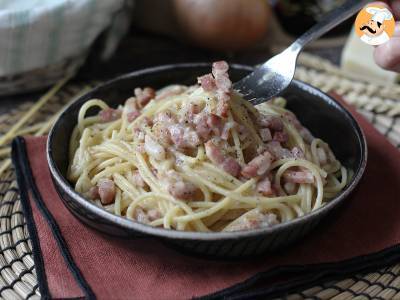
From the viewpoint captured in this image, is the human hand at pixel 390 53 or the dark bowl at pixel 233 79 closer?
the dark bowl at pixel 233 79

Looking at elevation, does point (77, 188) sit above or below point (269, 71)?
below

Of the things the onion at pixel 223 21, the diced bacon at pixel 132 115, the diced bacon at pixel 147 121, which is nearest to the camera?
the diced bacon at pixel 147 121

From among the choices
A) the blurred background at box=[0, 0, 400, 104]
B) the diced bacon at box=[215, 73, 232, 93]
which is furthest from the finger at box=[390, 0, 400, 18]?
the diced bacon at box=[215, 73, 232, 93]

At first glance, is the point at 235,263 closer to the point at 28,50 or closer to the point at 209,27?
the point at 28,50

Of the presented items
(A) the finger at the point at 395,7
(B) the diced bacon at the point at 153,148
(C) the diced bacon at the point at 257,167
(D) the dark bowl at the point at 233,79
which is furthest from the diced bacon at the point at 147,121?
(A) the finger at the point at 395,7

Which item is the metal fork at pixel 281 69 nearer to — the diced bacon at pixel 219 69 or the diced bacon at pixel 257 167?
the diced bacon at pixel 219 69

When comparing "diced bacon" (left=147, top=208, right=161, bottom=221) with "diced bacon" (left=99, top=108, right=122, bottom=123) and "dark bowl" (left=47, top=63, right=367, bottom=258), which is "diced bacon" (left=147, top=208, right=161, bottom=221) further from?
"diced bacon" (left=99, top=108, right=122, bottom=123)

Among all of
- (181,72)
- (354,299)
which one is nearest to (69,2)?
(181,72)
